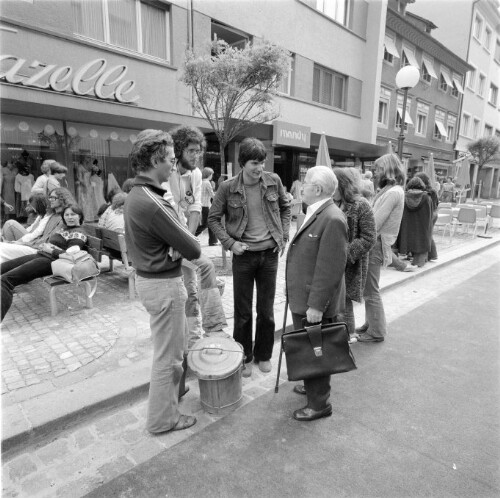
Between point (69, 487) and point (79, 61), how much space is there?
362 inches

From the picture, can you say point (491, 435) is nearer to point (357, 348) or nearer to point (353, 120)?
point (357, 348)

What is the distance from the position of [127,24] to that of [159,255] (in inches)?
382

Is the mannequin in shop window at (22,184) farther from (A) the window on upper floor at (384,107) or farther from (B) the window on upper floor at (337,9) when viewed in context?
(A) the window on upper floor at (384,107)

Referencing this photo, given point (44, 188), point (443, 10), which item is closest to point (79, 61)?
point (44, 188)

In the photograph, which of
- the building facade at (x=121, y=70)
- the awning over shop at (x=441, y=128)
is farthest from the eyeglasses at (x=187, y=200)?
the awning over shop at (x=441, y=128)

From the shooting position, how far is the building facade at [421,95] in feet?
63.7

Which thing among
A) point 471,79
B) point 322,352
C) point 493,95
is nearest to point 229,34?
point 322,352

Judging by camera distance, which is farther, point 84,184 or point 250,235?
point 84,184

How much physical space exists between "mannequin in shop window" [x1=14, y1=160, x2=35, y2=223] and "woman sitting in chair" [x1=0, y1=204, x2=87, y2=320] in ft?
15.9

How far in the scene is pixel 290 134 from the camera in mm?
12992

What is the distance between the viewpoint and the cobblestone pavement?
214cm

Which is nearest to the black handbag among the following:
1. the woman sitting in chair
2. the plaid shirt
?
the woman sitting in chair

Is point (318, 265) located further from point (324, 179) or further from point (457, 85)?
point (457, 85)

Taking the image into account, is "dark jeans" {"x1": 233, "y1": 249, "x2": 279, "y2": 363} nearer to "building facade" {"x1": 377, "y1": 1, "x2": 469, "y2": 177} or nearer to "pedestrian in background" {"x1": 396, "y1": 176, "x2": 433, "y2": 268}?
"pedestrian in background" {"x1": 396, "y1": 176, "x2": 433, "y2": 268}
